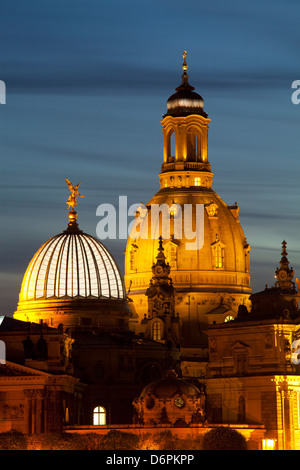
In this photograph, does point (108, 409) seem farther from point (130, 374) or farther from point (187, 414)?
point (187, 414)

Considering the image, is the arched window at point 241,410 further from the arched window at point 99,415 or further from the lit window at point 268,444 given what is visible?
the arched window at point 99,415

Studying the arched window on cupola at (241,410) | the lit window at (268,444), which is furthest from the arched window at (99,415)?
the lit window at (268,444)

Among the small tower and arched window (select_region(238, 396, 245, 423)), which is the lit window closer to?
arched window (select_region(238, 396, 245, 423))

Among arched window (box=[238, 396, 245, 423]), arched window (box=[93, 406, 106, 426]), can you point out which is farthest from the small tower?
arched window (box=[93, 406, 106, 426])

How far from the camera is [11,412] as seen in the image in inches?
7190

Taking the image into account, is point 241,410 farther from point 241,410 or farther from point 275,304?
point 275,304

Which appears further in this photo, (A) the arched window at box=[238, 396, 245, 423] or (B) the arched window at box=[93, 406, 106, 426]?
(B) the arched window at box=[93, 406, 106, 426]

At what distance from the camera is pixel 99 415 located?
196m

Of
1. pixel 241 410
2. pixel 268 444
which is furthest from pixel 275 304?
pixel 268 444

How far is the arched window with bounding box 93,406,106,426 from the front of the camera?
642 ft

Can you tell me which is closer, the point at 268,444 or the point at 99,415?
the point at 268,444

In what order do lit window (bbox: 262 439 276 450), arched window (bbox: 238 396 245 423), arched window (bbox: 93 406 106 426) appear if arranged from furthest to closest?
arched window (bbox: 93 406 106 426) → arched window (bbox: 238 396 245 423) → lit window (bbox: 262 439 276 450)

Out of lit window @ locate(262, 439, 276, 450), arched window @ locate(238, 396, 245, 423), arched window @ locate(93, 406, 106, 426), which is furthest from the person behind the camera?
arched window @ locate(93, 406, 106, 426)

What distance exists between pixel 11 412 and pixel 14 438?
15822mm
